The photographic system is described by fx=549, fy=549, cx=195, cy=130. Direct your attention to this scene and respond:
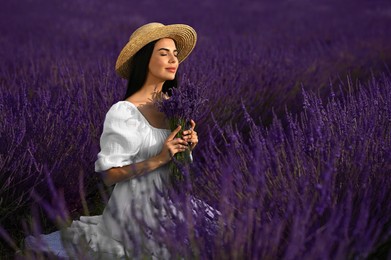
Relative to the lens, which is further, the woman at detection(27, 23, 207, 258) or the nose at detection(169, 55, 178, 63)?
the nose at detection(169, 55, 178, 63)

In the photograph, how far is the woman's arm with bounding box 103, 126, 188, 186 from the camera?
1904 mm

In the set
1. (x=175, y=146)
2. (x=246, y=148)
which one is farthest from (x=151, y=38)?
(x=246, y=148)

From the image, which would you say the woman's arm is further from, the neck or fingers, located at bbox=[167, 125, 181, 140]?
the neck

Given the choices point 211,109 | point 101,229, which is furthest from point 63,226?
point 211,109

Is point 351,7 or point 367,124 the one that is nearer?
point 367,124

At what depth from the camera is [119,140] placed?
1950mm

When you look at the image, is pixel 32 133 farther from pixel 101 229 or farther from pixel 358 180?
pixel 358 180

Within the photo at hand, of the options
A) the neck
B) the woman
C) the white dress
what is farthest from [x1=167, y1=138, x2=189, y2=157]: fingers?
the neck

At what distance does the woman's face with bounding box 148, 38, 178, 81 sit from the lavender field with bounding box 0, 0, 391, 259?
0.92 feet

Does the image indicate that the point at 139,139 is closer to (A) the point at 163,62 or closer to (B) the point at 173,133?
(B) the point at 173,133

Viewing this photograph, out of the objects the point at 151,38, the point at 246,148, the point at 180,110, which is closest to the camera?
the point at 246,148

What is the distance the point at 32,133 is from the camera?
2.49 meters

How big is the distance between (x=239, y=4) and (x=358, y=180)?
10857mm

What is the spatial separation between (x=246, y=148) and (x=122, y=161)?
45 centimetres
